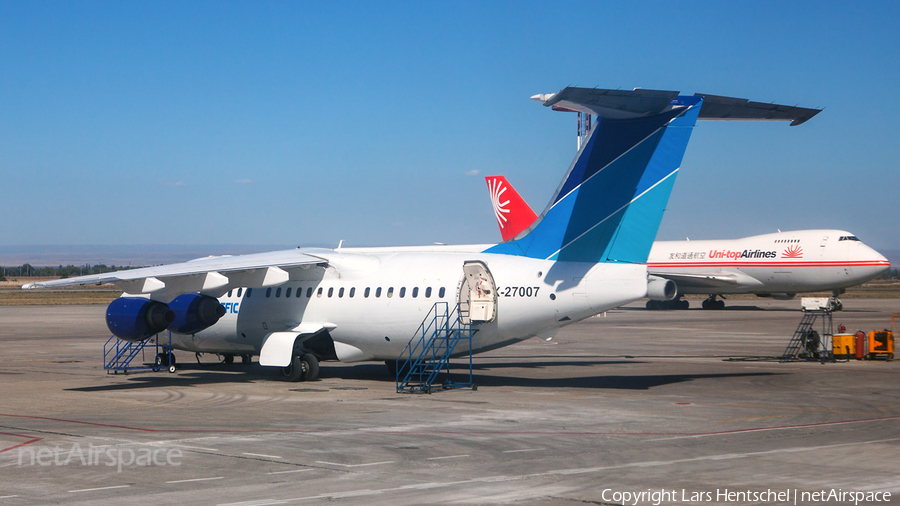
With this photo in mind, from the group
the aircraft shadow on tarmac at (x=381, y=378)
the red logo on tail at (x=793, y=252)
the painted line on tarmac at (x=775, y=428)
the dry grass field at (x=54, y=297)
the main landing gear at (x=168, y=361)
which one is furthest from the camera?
the dry grass field at (x=54, y=297)

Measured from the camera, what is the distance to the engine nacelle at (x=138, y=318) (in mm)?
21672

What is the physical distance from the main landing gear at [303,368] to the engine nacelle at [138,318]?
3.34 m

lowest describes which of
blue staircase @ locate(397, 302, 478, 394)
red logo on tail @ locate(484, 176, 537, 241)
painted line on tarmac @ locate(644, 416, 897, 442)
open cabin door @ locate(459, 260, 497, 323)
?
painted line on tarmac @ locate(644, 416, 897, 442)

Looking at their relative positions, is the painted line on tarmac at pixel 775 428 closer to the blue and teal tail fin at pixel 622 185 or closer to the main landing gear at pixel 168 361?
the blue and teal tail fin at pixel 622 185

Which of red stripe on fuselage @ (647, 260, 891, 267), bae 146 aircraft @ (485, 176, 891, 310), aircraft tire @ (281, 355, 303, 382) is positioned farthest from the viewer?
bae 146 aircraft @ (485, 176, 891, 310)

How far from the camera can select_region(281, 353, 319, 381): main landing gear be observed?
2223cm

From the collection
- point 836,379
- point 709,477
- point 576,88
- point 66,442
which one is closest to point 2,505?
point 66,442

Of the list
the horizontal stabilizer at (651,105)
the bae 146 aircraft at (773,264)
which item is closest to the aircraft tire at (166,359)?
the horizontal stabilizer at (651,105)

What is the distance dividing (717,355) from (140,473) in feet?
74.5

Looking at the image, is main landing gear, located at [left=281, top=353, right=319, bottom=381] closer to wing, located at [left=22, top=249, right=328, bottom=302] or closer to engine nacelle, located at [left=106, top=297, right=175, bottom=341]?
wing, located at [left=22, top=249, right=328, bottom=302]

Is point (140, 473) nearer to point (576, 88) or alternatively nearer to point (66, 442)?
point (66, 442)

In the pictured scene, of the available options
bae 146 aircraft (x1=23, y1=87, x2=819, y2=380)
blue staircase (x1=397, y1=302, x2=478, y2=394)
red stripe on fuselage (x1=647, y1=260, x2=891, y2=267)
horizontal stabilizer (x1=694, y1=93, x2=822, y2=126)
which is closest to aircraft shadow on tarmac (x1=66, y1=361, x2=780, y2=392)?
bae 146 aircraft (x1=23, y1=87, x2=819, y2=380)

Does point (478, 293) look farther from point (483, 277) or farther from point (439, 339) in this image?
point (439, 339)

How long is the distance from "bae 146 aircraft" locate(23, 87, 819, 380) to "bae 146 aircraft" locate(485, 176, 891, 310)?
2164 cm
